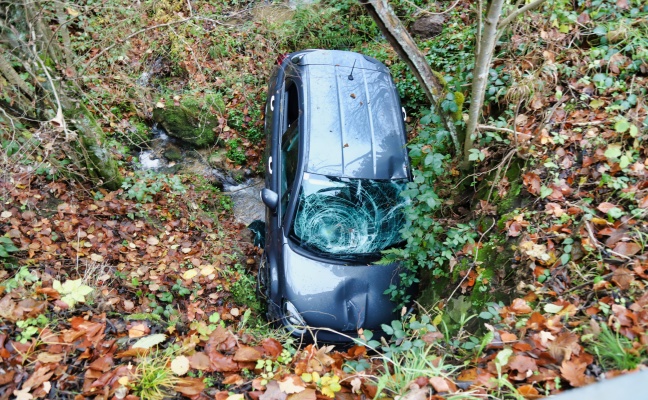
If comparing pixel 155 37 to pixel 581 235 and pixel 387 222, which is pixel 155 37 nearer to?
pixel 387 222

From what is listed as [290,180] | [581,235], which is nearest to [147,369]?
[290,180]

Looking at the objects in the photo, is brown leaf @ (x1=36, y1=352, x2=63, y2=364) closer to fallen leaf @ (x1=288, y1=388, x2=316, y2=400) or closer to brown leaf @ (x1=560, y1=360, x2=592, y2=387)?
fallen leaf @ (x1=288, y1=388, x2=316, y2=400)

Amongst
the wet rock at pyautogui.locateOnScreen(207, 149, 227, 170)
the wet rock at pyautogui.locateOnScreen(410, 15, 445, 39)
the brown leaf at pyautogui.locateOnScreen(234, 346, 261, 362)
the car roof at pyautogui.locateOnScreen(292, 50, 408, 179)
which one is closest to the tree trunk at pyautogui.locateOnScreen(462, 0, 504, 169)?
the car roof at pyautogui.locateOnScreen(292, 50, 408, 179)

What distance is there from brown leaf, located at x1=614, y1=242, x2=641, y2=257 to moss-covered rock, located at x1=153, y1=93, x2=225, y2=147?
528cm

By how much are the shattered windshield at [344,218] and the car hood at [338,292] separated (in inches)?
7.0

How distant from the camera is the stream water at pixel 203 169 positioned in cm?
560

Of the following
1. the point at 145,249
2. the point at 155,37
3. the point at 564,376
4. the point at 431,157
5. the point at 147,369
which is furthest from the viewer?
the point at 155,37

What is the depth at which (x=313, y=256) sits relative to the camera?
3.77 metres

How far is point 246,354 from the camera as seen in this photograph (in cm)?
252

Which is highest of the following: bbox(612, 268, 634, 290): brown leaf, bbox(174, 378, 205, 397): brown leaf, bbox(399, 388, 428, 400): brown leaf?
bbox(612, 268, 634, 290): brown leaf

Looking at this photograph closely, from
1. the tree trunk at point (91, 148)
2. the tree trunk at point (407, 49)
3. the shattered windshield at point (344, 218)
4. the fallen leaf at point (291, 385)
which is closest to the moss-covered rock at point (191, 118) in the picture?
the tree trunk at point (91, 148)

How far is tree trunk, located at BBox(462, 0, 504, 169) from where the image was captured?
276cm

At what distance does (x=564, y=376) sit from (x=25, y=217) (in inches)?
185

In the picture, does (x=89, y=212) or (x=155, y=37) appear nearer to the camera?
(x=89, y=212)
